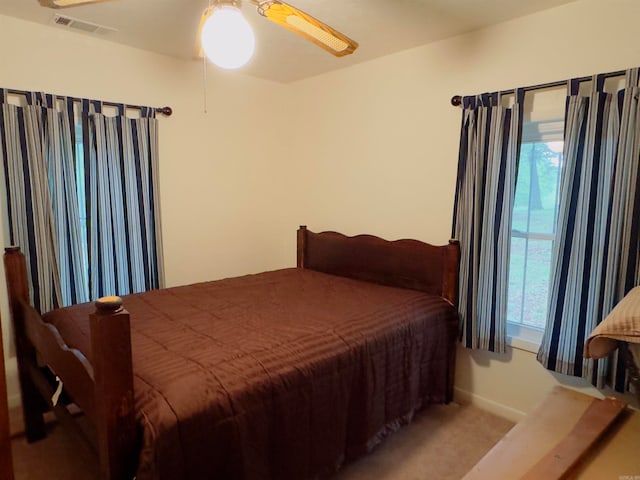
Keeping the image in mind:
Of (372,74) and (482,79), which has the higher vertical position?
(372,74)

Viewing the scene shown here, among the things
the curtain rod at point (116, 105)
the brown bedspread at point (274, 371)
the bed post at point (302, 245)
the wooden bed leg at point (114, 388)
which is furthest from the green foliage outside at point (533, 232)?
the curtain rod at point (116, 105)

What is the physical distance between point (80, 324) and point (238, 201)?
1.90 meters

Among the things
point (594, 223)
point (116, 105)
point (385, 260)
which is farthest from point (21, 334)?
point (594, 223)

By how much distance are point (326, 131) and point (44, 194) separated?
2.18 m

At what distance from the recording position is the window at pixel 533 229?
241cm

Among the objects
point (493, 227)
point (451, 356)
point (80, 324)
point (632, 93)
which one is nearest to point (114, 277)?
point (80, 324)

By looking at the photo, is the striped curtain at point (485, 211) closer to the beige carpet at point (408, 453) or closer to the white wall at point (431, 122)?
the white wall at point (431, 122)

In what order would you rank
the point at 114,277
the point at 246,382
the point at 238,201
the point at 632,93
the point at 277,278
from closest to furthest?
the point at 246,382
the point at 632,93
the point at 114,277
the point at 277,278
the point at 238,201

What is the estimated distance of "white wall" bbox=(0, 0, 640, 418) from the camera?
2.37 meters

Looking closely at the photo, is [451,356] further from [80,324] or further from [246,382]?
[80,324]

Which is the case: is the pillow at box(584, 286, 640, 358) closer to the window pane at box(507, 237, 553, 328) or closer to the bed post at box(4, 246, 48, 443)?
the window pane at box(507, 237, 553, 328)

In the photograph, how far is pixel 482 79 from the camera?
101 inches

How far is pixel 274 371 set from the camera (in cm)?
163

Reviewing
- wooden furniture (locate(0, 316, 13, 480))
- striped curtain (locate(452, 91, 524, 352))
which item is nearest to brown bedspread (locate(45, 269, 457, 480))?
striped curtain (locate(452, 91, 524, 352))
